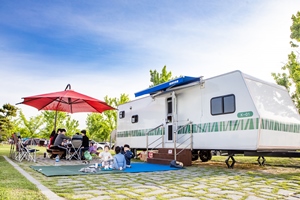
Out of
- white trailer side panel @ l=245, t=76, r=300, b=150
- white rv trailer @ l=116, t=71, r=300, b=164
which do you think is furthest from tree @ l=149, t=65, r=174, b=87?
white trailer side panel @ l=245, t=76, r=300, b=150

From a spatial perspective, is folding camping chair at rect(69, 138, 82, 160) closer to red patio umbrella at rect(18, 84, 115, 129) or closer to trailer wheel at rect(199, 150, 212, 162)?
red patio umbrella at rect(18, 84, 115, 129)

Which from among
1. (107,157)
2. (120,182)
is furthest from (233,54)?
(120,182)

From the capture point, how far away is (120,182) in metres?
5.02

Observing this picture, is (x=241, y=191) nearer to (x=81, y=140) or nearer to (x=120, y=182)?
(x=120, y=182)

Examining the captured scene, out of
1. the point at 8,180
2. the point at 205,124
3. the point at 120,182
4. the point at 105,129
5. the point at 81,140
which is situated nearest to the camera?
the point at 8,180

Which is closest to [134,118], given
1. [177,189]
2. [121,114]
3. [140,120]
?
[140,120]

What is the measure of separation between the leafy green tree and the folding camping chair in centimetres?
2692

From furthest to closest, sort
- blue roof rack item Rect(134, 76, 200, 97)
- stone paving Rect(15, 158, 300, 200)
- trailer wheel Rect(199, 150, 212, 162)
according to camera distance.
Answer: trailer wheel Rect(199, 150, 212, 162) → blue roof rack item Rect(134, 76, 200, 97) → stone paving Rect(15, 158, 300, 200)

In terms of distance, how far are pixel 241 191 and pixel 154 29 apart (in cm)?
757

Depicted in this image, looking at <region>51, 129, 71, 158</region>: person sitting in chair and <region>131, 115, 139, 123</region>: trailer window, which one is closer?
<region>51, 129, 71, 158</region>: person sitting in chair

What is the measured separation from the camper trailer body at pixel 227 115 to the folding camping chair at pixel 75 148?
120 inches

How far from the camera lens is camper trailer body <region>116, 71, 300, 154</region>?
7.23 metres

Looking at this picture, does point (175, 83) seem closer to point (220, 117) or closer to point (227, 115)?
point (220, 117)

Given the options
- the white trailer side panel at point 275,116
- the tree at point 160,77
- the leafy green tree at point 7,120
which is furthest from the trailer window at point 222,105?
the leafy green tree at point 7,120
